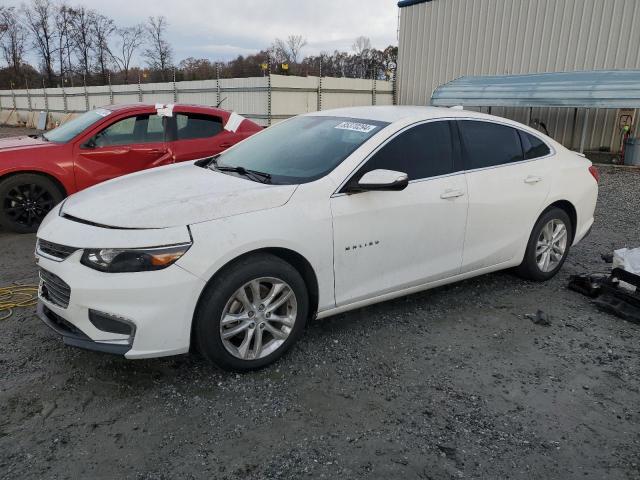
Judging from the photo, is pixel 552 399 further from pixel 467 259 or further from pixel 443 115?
pixel 443 115

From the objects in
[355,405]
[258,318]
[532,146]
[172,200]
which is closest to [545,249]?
[532,146]

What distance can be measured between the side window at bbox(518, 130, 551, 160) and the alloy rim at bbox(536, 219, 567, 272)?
630mm

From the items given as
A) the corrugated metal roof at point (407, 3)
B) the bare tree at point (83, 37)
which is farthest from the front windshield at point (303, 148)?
the bare tree at point (83, 37)

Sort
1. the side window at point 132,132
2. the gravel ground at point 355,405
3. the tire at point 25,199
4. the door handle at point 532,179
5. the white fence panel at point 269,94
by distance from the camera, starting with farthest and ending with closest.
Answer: the white fence panel at point 269,94 < the side window at point 132,132 < the tire at point 25,199 < the door handle at point 532,179 < the gravel ground at point 355,405

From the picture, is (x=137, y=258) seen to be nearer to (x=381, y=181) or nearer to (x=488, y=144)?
(x=381, y=181)

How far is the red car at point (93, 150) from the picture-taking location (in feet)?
20.2

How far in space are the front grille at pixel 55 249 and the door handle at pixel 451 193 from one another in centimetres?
250

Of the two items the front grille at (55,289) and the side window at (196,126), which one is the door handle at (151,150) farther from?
the front grille at (55,289)

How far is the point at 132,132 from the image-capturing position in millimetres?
6594

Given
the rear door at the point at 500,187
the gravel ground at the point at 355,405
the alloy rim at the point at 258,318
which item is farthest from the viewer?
the rear door at the point at 500,187

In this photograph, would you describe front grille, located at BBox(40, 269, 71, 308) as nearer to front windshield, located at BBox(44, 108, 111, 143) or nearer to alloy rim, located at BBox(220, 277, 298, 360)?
alloy rim, located at BBox(220, 277, 298, 360)

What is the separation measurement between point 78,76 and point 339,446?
222ft

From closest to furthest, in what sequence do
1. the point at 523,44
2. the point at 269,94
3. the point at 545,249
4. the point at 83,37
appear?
the point at 545,249 < the point at 523,44 < the point at 269,94 < the point at 83,37

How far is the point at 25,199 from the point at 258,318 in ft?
14.9
